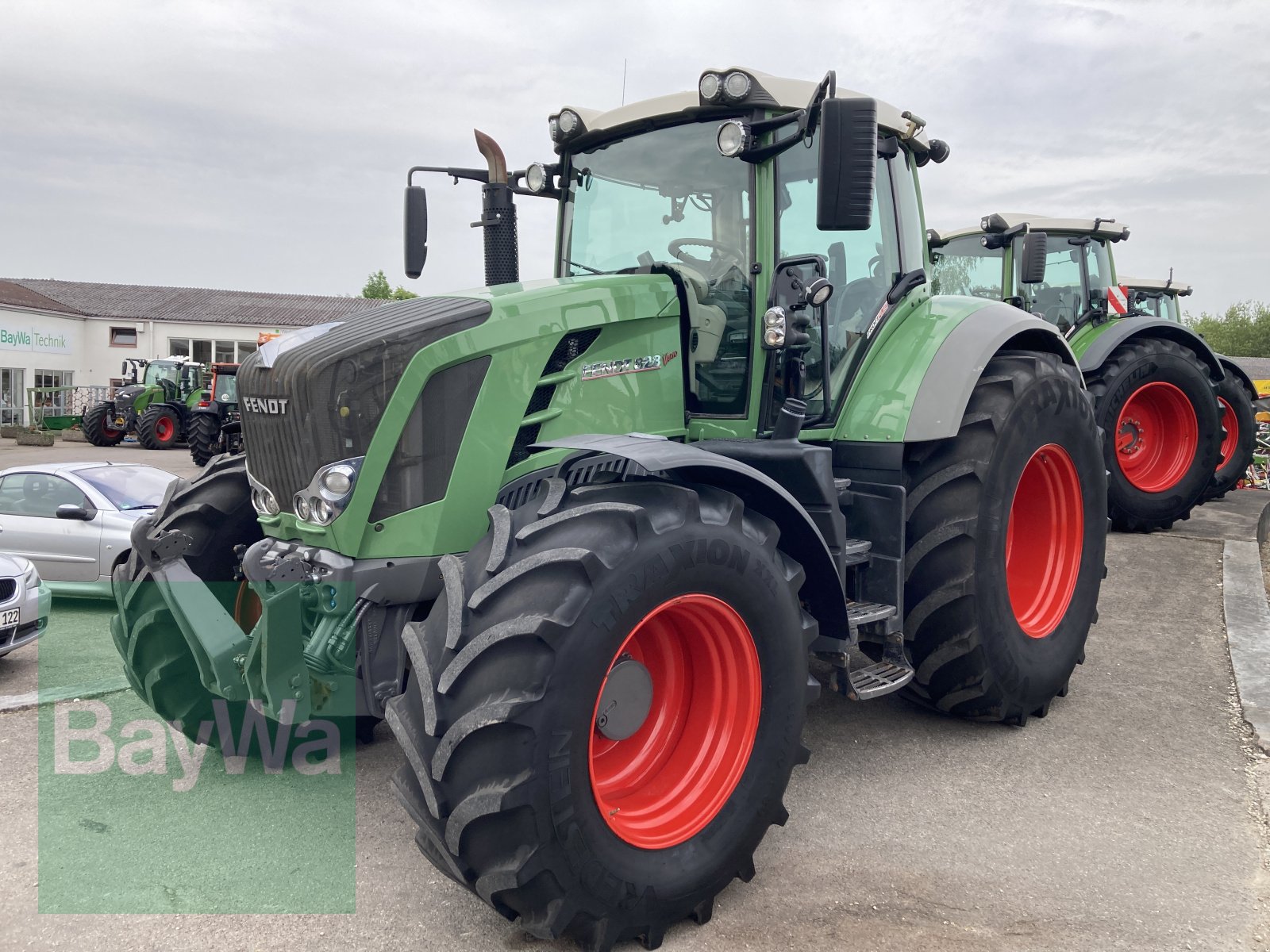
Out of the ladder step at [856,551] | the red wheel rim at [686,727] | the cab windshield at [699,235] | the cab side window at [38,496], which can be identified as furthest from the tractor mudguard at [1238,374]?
the cab side window at [38,496]

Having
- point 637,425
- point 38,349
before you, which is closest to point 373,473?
point 637,425

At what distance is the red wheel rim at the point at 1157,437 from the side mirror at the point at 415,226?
712cm

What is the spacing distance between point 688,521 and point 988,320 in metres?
2.35

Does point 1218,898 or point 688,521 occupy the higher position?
point 688,521

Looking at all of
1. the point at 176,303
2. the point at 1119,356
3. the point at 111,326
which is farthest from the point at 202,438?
the point at 176,303

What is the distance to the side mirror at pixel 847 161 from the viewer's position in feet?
10.7

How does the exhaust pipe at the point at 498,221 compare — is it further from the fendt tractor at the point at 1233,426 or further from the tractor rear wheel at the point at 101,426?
the tractor rear wheel at the point at 101,426

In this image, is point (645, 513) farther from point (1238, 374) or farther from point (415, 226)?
point (1238, 374)

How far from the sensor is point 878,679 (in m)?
3.94

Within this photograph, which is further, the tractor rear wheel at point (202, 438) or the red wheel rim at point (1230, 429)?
the tractor rear wheel at point (202, 438)

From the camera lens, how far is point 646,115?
4.11 m

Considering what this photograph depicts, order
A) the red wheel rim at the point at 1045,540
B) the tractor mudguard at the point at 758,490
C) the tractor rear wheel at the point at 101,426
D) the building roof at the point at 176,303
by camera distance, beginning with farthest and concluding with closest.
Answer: the building roof at the point at 176,303, the tractor rear wheel at the point at 101,426, the red wheel rim at the point at 1045,540, the tractor mudguard at the point at 758,490

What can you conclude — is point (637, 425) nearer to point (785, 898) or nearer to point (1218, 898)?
point (785, 898)

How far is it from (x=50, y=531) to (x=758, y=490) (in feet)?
23.3
